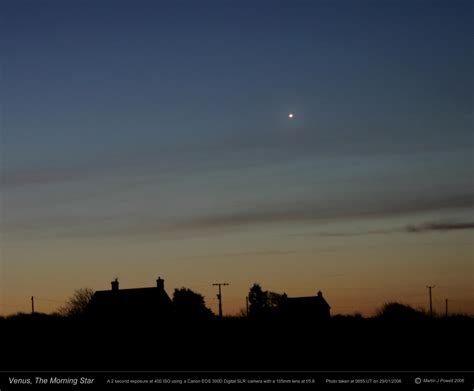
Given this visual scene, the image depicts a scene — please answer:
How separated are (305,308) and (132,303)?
40833mm

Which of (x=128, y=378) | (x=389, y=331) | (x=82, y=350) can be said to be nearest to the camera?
(x=128, y=378)

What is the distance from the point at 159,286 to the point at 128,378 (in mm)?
49435

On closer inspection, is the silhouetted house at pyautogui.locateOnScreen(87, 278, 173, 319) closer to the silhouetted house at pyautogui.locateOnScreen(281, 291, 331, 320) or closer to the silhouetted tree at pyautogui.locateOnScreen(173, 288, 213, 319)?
the silhouetted house at pyautogui.locateOnScreen(281, 291, 331, 320)

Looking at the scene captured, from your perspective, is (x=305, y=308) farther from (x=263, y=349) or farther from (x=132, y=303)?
(x=263, y=349)

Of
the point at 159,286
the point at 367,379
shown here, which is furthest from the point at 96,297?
the point at 367,379

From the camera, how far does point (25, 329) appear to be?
64750 mm

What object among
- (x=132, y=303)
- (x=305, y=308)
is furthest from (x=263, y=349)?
(x=305, y=308)

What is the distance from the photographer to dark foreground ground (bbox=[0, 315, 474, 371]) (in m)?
38.2

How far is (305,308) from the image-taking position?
109 m

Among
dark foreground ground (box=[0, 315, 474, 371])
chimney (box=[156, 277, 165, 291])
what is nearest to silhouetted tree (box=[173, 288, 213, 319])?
chimney (box=[156, 277, 165, 291])

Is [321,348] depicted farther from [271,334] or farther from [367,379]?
[367,379]

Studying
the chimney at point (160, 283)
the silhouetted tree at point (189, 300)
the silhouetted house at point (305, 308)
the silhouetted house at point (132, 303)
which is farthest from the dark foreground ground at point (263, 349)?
the silhouetted tree at point (189, 300)

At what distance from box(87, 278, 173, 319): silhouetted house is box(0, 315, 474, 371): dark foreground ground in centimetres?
1109

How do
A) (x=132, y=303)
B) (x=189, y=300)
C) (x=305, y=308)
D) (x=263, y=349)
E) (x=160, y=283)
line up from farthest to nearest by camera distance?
(x=189, y=300)
(x=305, y=308)
(x=160, y=283)
(x=132, y=303)
(x=263, y=349)
